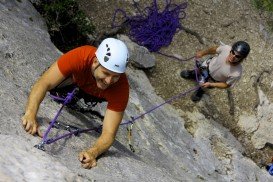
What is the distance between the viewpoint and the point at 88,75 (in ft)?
16.0

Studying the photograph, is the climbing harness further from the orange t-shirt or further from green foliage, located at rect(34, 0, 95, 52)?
the orange t-shirt

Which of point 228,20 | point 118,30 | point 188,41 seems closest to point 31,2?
point 118,30

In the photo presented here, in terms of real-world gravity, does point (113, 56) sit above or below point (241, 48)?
above

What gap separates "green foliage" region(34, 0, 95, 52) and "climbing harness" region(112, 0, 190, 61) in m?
1.43

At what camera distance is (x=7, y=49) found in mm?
6332

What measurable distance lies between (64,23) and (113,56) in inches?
207

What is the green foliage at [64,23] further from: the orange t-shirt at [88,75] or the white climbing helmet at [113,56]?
the white climbing helmet at [113,56]

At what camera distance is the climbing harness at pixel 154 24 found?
10.9 metres

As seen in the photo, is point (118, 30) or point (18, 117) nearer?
point (18, 117)

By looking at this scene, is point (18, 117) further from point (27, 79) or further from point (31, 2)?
point (31, 2)

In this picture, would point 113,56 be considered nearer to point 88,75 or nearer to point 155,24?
point 88,75

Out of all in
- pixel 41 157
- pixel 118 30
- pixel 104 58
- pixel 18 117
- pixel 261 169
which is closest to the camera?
pixel 41 157

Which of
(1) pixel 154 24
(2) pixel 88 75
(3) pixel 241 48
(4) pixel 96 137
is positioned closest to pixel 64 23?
(1) pixel 154 24

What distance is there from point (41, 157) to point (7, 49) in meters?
2.75
